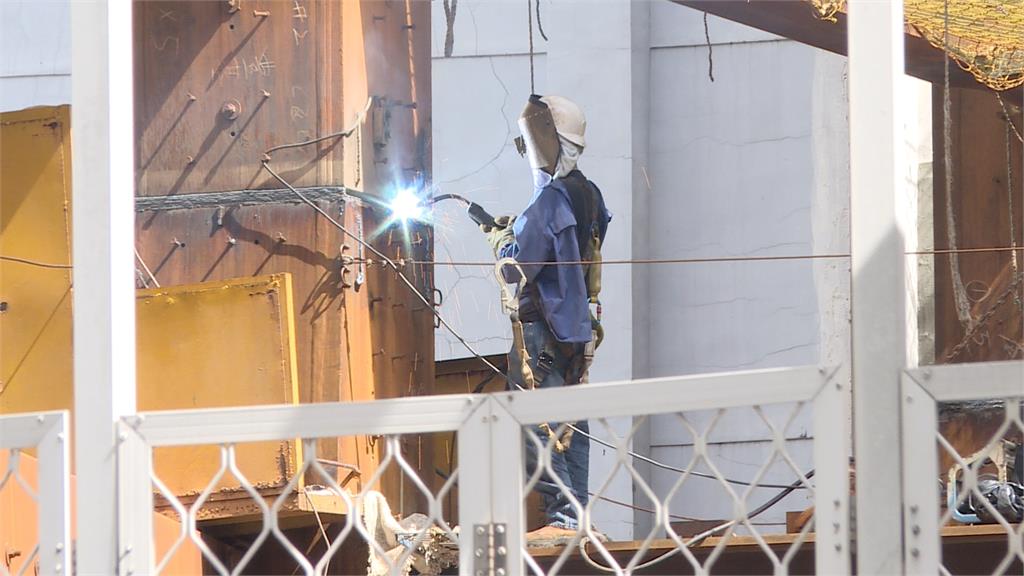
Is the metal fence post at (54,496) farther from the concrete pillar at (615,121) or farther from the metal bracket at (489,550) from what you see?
the concrete pillar at (615,121)

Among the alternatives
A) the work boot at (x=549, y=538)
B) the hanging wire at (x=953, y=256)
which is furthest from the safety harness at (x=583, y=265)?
the hanging wire at (x=953, y=256)

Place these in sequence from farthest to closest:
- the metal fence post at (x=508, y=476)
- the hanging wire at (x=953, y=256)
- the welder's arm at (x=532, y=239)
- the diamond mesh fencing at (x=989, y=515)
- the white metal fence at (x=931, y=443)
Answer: the hanging wire at (x=953, y=256) < the welder's arm at (x=532, y=239) < the diamond mesh fencing at (x=989, y=515) < the metal fence post at (x=508, y=476) < the white metal fence at (x=931, y=443)

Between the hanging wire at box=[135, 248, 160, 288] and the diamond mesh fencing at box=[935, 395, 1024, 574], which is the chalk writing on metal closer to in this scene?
the hanging wire at box=[135, 248, 160, 288]

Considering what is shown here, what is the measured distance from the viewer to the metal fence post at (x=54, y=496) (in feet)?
15.8

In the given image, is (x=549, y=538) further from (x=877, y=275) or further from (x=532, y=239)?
(x=877, y=275)

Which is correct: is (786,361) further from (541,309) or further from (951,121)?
(541,309)

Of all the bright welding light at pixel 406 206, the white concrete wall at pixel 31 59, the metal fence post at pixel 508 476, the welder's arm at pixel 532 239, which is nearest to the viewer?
the metal fence post at pixel 508 476

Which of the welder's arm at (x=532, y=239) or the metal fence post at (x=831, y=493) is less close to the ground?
the welder's arm at (x=532, y=239)

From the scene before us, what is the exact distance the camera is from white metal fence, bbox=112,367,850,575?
4352mm

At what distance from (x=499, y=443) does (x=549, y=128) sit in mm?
4061

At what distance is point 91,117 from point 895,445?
249 centimetres

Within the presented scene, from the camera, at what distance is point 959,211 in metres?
10.8

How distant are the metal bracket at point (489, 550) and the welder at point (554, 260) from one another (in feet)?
11.5

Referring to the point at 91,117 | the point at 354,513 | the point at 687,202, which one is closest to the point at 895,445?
the point at 354,513
